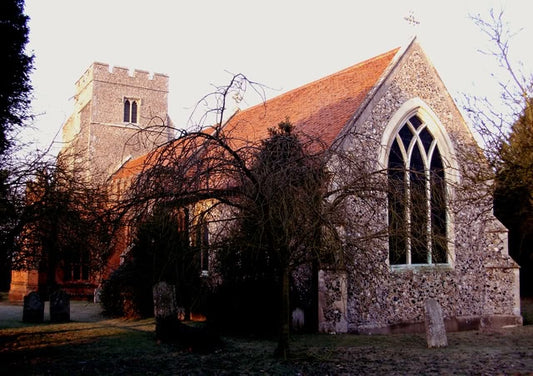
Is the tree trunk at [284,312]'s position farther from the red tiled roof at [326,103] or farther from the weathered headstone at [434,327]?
the red tiled roof at [326,103]

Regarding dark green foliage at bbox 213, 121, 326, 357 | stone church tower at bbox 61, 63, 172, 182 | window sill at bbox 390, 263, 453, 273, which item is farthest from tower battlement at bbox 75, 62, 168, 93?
dark green foliage at bbox 213, 121, 326, 357

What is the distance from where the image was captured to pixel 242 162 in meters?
6.74

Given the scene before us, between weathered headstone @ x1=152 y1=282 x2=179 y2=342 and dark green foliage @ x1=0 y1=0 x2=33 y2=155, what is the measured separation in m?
4.08

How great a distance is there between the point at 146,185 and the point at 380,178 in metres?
3.40

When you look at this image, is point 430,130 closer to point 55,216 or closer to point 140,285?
point 140,285

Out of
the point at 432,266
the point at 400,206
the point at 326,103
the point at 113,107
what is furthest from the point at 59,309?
the point at 113,107

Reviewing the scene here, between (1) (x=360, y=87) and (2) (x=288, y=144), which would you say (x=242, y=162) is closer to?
(2) (x=288, y=144)

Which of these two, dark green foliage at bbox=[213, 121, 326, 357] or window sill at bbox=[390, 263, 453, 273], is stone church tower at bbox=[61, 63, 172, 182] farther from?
dark green foliage at bbox=[213, 121, 326, 357]

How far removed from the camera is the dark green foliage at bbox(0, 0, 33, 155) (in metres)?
8.96

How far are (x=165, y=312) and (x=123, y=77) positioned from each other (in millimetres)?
25205

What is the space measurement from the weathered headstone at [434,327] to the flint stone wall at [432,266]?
7.01ft

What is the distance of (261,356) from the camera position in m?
8.41

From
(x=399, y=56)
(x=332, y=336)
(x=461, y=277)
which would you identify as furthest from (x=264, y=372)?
(x=399, y=56)

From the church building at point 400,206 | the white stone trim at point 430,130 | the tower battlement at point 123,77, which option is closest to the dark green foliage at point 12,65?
the church building at point 400,206
